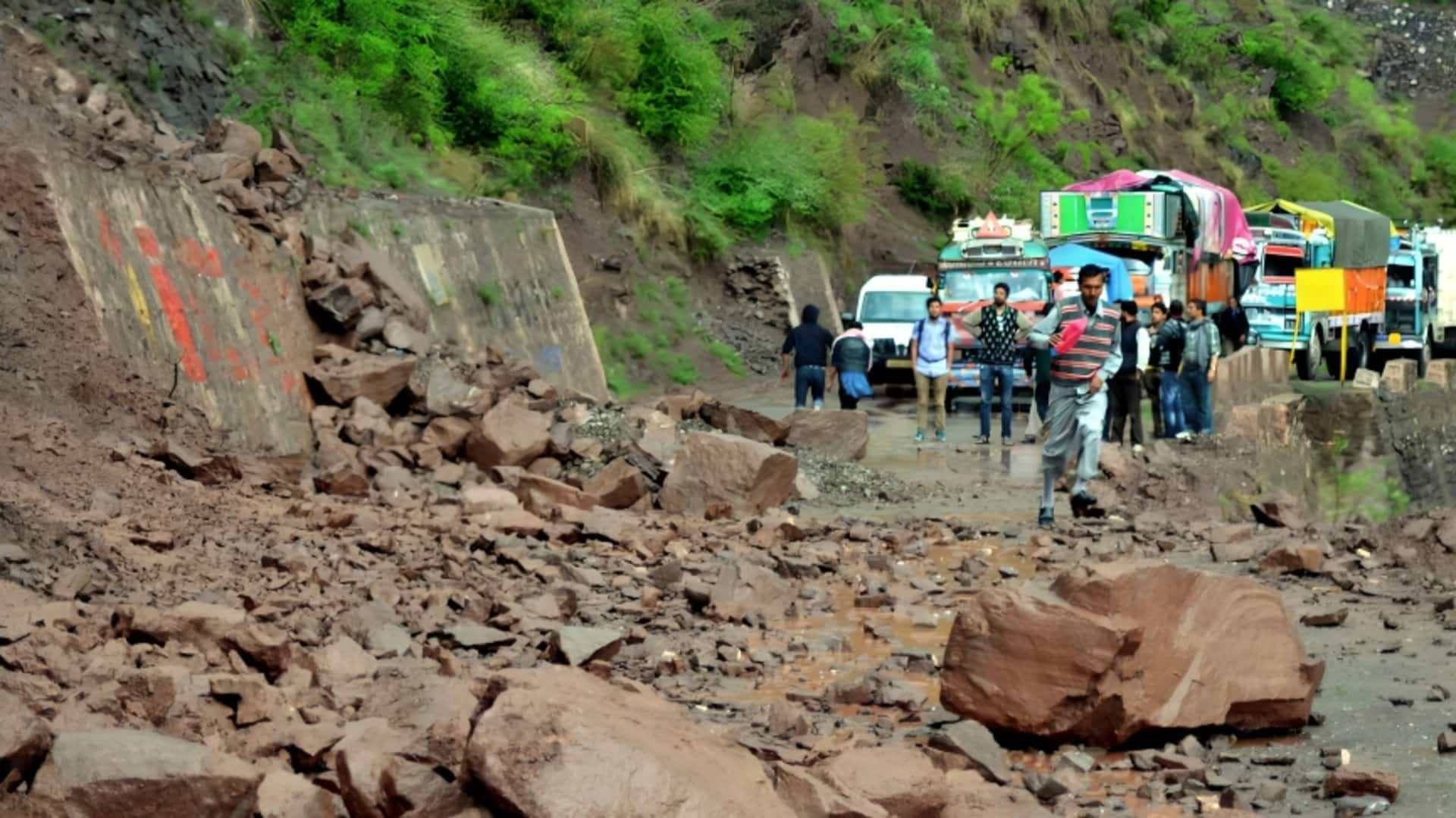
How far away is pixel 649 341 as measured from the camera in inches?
1239

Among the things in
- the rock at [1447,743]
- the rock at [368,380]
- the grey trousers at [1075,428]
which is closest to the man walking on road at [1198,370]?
the grey trousers at [1075,428]

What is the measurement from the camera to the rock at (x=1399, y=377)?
29842mm

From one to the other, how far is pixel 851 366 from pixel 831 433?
11.2 ft

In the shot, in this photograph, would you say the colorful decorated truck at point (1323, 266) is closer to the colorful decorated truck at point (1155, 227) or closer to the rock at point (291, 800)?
the colorful decorated truck at point (1155, 227)

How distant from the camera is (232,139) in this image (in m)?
19.2

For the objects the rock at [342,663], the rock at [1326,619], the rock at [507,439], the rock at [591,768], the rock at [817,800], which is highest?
the rock at [591,768]

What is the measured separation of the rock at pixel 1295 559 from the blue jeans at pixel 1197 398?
31.4ft

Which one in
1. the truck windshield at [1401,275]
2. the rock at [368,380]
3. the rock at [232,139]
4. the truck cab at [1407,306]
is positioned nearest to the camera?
the rock at [368,380]

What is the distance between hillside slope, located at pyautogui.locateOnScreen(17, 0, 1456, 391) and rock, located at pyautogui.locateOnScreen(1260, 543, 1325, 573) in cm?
1285

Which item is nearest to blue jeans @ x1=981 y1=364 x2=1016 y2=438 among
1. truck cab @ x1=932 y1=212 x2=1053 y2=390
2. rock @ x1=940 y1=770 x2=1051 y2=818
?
truck cab @ x1=932 y1=212 x2=1053 y2=390

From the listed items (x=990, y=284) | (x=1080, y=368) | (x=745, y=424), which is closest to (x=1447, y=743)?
(x=1080, y=368)

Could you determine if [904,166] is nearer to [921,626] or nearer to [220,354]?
[220,354]

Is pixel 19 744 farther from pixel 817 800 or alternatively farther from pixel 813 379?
pixel 813 379

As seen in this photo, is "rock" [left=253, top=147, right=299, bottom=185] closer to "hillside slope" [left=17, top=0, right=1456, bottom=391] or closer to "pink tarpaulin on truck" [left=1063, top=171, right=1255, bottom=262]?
"hillside slope" [left=17, top=0, right=1456, bottom=391]
